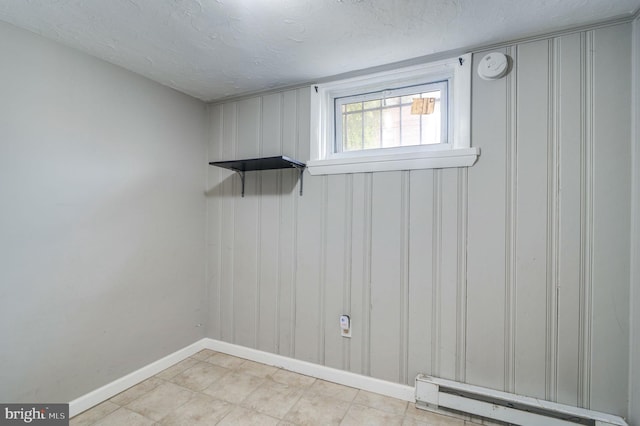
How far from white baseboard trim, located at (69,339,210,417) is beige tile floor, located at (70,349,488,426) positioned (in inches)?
1.3

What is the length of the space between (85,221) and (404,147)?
207 cm

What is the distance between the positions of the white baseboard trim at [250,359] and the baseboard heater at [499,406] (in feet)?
0.51

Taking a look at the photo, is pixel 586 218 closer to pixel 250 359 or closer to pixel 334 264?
pixel 334 264

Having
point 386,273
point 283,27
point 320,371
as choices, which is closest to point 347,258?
point 386,273

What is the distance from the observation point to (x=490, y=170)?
→ 1.63 meters

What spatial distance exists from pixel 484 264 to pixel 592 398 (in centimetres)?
80

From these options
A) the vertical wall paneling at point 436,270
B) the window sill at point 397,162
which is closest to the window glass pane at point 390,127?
the window sill at point 397,162

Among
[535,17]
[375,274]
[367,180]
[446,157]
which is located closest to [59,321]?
[375,274]

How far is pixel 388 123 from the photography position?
6.48 ft

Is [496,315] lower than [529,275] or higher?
lower

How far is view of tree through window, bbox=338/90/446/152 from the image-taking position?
6.09ft

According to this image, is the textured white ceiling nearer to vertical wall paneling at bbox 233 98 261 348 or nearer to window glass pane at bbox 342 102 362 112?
window glass pane at bbox 342 102 362 112

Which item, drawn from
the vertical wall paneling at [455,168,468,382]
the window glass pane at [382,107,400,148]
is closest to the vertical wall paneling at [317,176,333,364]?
the window glass pane at [382,107,400,148]

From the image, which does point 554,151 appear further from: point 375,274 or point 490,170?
point 375,274
